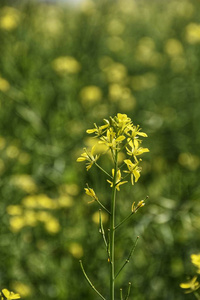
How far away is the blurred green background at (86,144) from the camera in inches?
108

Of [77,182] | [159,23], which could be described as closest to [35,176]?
[77,182]

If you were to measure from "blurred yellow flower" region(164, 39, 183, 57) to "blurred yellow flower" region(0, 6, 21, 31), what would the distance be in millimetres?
1675

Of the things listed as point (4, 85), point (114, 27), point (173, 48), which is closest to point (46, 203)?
point (4, 85)

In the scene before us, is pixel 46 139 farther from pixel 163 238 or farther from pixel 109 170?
pixel 163 238

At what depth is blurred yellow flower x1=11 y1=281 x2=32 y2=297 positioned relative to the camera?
252 cm

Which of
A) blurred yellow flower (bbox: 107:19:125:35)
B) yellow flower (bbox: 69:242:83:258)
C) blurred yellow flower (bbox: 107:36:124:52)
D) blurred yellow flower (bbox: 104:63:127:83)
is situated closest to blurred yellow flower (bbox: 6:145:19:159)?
yellow flower (bbox: 69:242:83:258)

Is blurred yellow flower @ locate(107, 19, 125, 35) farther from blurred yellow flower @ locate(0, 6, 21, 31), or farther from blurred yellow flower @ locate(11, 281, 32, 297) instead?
blurred yellow flower @ locate(11, 281, 32, 297)

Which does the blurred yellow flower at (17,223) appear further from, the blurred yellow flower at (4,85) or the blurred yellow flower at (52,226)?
the blurred yellow flower at (4,85)

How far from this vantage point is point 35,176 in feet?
11.5

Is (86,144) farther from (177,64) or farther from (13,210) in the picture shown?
(177,64)

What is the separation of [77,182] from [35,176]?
38 cm

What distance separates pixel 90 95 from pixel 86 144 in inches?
21.7

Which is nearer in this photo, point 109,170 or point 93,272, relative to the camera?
point 93,272

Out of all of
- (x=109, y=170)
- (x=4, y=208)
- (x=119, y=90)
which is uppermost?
(x=119, y=90)
